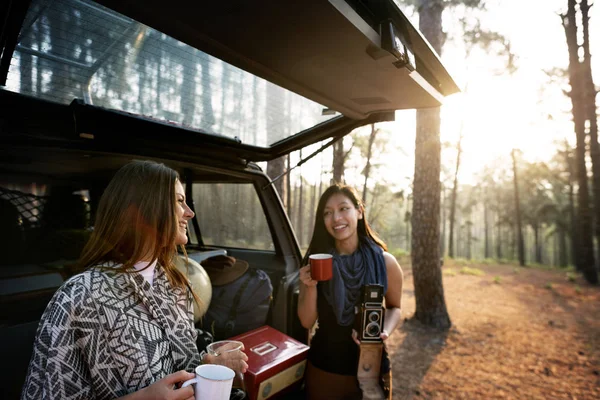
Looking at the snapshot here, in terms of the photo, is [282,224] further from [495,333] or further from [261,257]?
[495,333]

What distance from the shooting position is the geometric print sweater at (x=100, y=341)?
3.46 feet

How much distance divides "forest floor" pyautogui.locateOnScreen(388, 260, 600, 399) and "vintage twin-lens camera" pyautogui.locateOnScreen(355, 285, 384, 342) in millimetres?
2750

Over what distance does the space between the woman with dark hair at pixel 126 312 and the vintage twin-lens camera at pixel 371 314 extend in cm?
87

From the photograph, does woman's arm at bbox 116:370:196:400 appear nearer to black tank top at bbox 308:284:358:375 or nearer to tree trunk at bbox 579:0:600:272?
black tank top at bbox 308:284:358:375

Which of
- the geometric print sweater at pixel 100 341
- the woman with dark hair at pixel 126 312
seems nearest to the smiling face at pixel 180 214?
the woman with dark hair at pixel 126 312

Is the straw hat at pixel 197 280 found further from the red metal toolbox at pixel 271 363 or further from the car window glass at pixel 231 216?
the car window glass at pixel 231 216

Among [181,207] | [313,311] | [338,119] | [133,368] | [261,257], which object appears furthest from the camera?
[261,257]

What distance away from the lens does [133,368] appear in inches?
45.0

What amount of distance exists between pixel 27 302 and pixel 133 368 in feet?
2.49

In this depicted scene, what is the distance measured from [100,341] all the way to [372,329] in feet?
4.80

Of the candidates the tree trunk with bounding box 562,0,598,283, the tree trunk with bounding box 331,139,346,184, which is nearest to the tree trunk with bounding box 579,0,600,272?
the tree trunk with bounding box 562,0,598,283

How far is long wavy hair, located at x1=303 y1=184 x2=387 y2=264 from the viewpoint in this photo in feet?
8.10

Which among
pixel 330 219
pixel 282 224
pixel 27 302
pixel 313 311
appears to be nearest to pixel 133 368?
pixel 27 302

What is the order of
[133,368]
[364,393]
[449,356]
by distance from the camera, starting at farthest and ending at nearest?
[449,356], [364,393], [133,368]
